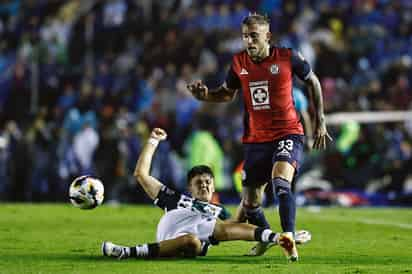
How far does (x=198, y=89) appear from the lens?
11.3 m

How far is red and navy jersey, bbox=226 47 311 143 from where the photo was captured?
11.0 m

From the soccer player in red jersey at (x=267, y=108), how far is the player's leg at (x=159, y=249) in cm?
101

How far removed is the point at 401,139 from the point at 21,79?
9.26 metres

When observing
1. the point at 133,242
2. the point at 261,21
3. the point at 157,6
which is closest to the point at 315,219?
the point at 133,242

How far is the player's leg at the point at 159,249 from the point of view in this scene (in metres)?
10.3

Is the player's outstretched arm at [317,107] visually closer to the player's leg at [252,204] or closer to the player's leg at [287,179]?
the player's leg at [287,179]

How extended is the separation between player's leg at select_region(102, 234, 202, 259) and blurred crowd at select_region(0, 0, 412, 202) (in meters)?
13.9

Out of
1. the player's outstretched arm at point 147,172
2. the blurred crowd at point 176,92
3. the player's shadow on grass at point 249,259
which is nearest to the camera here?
the player's shadow on grass at point 249,259

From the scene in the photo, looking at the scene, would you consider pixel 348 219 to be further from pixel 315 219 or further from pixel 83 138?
pixel 83 138

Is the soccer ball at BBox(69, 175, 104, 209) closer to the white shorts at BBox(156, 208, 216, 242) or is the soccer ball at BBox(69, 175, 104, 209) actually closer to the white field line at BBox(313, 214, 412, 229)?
the white shorts at BBox(156, 208, 216, 242)

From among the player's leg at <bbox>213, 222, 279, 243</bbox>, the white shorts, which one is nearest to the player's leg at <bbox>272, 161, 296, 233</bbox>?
the player's leg at <bbox>213, 222, 279, 243</bbox>

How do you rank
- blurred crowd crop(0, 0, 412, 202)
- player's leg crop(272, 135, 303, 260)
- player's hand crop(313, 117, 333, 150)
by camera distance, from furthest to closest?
1. blurred crowd crop(0, 0, 412, 202)
2. player's hand crop(313, 117, 333, 150)
3. player's leg crop(272, 135, 303, 260)

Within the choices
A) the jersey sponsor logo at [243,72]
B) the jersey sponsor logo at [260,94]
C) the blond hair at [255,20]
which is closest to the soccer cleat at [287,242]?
the jersey sponsor logo at [260,94]

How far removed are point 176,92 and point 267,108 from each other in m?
15.3
